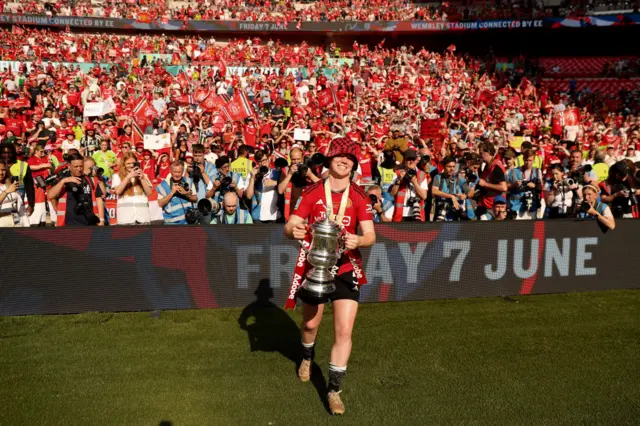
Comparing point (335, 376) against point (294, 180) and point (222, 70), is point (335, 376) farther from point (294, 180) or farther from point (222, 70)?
point (222, 70)

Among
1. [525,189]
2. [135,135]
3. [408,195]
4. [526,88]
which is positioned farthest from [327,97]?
[525,189]

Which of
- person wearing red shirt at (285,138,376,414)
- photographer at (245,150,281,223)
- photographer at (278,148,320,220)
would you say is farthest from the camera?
photographer at (245,150,281,223)

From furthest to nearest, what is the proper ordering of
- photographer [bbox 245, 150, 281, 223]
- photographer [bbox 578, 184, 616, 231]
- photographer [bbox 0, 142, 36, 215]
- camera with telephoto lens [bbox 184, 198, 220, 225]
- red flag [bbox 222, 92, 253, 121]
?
red flag [bbox 222, 92, 253, 121] < photographer [bbox 245, 150, 281, 223] < photographer [bbox 0, 142, 36, 215] < photographer [bbox 578, 184, 616, 231] < camera with telephoto lens [bbox 184, 198, 220, 225]

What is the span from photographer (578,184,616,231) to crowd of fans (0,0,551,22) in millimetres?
28829

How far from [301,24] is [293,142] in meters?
24.0

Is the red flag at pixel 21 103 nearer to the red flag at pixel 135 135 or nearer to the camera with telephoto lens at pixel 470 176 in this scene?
the red flag at pixel 135 135

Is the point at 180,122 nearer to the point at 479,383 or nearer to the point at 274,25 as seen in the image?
the point at 479,383

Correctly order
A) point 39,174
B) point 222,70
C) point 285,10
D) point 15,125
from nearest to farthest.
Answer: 1. point 39,174
2. point 15,125
3. point 222,70
4. point 285,10

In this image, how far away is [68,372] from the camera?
16.4 ft

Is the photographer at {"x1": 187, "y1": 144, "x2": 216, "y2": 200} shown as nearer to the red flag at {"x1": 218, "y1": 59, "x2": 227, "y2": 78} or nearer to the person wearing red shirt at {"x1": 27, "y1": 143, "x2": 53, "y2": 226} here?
the person wearing red shirt at {"x1": 27, "y1": 143, "x2": 53, "y2": 226}

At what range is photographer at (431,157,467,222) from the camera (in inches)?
330

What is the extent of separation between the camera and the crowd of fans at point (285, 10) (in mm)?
33812

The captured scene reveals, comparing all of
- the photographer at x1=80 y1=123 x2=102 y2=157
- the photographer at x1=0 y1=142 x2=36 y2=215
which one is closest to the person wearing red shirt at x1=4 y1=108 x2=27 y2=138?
the photographer at x1=80 y1=123 x2=102 y2=157

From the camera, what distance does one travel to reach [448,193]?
8461mm
